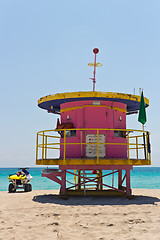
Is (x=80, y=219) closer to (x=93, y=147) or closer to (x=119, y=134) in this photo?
(x=93, y=147)

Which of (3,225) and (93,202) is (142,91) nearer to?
(93,202)

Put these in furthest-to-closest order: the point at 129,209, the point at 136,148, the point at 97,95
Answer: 1. the point at 136,148
2. the point at 97,95
3. the point at 129,209

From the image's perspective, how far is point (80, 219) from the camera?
28.2 feet

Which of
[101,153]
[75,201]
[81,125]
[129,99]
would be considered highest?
[129,99]

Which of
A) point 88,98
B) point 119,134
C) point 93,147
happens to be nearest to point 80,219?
point 93,147

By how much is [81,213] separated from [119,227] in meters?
1.93

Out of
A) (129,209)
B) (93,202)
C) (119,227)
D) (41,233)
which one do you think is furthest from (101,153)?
(41,233)

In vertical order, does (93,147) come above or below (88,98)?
below

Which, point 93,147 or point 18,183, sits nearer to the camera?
point 93,147

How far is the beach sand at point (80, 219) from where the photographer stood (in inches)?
280

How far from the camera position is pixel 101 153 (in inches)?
506

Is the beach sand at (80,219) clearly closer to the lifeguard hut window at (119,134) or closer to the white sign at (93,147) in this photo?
the white sign at (93,147)

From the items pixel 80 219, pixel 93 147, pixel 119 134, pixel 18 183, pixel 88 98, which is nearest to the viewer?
pixel 80 219

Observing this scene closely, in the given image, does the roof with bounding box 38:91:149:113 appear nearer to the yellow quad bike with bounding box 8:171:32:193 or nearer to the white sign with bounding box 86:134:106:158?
the white sign with bounding box 86:134:106:158
